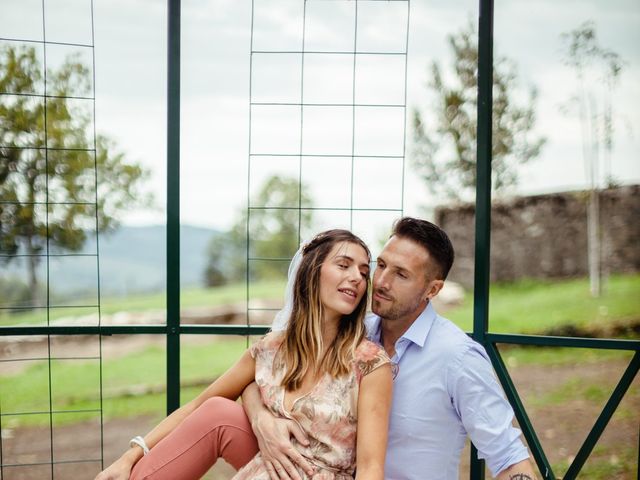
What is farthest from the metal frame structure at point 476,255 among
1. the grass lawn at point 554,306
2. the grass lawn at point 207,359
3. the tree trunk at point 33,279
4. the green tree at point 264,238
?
the green tree at point 264,238

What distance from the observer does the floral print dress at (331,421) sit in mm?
1967

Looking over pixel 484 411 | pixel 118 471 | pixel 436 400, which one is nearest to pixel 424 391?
pixel 436 400

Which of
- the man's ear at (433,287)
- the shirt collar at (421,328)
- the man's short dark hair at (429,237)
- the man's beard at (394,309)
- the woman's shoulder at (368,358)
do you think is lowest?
the woman's shoulder at (368,358)

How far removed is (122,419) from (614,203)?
7.60 m

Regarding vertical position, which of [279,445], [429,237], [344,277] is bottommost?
[279,445]

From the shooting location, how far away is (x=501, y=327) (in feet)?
32.3

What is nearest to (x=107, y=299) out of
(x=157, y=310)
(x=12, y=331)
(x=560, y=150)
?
(x=157, y=310)

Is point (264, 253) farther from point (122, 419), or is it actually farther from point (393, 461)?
point (393, 461)

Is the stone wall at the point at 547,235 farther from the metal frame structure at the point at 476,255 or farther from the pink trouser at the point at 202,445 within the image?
the pink trouser at the point at 202,445

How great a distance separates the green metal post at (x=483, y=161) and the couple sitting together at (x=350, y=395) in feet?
1.29

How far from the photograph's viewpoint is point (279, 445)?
6.36ft

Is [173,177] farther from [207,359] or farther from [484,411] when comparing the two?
[207,359]

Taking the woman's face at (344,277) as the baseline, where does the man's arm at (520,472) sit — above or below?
below

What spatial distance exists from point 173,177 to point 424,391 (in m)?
1.28
